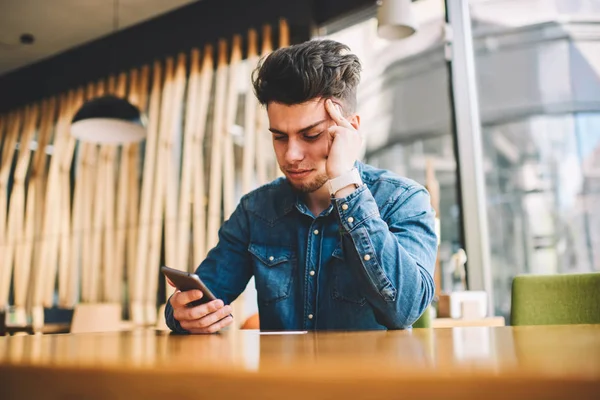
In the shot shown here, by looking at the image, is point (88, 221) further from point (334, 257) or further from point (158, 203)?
point (334, 257)

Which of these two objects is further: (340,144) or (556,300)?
(556,300)

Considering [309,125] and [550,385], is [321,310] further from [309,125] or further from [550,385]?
[550,385]

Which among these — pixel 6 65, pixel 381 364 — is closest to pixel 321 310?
pixel 381 364

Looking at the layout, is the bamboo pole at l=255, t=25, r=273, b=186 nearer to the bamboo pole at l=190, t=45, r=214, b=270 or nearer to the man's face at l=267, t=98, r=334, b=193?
the bamboo pole at l=190, t=45, r=214, b=270

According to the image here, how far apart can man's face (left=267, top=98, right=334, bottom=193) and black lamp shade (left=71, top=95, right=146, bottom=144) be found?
268 centimetres

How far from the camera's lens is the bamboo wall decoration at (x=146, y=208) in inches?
205

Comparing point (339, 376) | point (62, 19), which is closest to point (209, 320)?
point (339, 376)

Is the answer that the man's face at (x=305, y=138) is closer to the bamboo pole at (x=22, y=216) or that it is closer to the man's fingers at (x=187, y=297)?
the man's fingers at (x=187, y=297)

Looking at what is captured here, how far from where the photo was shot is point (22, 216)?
6.41m

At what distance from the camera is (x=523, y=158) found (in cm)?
382

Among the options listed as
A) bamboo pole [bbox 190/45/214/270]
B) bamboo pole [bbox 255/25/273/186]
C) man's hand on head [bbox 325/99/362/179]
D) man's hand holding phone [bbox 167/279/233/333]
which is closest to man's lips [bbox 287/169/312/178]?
man's hand on head [bbox 325/99/362/179]

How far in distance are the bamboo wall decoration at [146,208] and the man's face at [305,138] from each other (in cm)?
395

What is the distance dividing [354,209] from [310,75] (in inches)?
19.8

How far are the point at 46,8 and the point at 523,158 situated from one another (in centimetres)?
476
